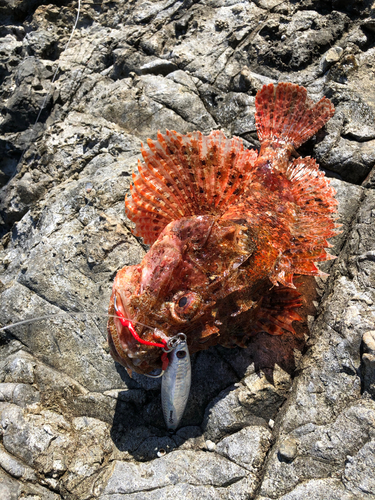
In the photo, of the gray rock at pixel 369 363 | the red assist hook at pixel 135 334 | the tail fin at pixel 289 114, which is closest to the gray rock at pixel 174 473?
the red assist hook at pixel 135 334

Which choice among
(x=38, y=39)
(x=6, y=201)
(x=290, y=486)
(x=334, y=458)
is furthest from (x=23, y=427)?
(x=38, y=39)

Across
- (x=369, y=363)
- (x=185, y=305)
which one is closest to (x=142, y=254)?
(x=185, y=305)

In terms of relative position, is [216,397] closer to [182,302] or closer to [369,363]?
[182,302]

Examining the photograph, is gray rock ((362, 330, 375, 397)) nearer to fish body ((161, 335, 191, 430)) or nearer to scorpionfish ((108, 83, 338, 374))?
scorpionfish ((108, 83, 338, 374))

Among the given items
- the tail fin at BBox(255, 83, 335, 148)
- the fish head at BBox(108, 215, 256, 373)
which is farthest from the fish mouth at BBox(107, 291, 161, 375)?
the tail fin at BBox(255, 83, 335, 148)

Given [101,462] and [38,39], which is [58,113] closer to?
[38,39]

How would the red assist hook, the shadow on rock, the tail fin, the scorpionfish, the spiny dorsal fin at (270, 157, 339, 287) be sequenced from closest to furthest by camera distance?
the red assist hook
the scorpionfish
the shadow on rock
the spiny dorsal fin at (270, 157, 339, 287)
the tail fin
